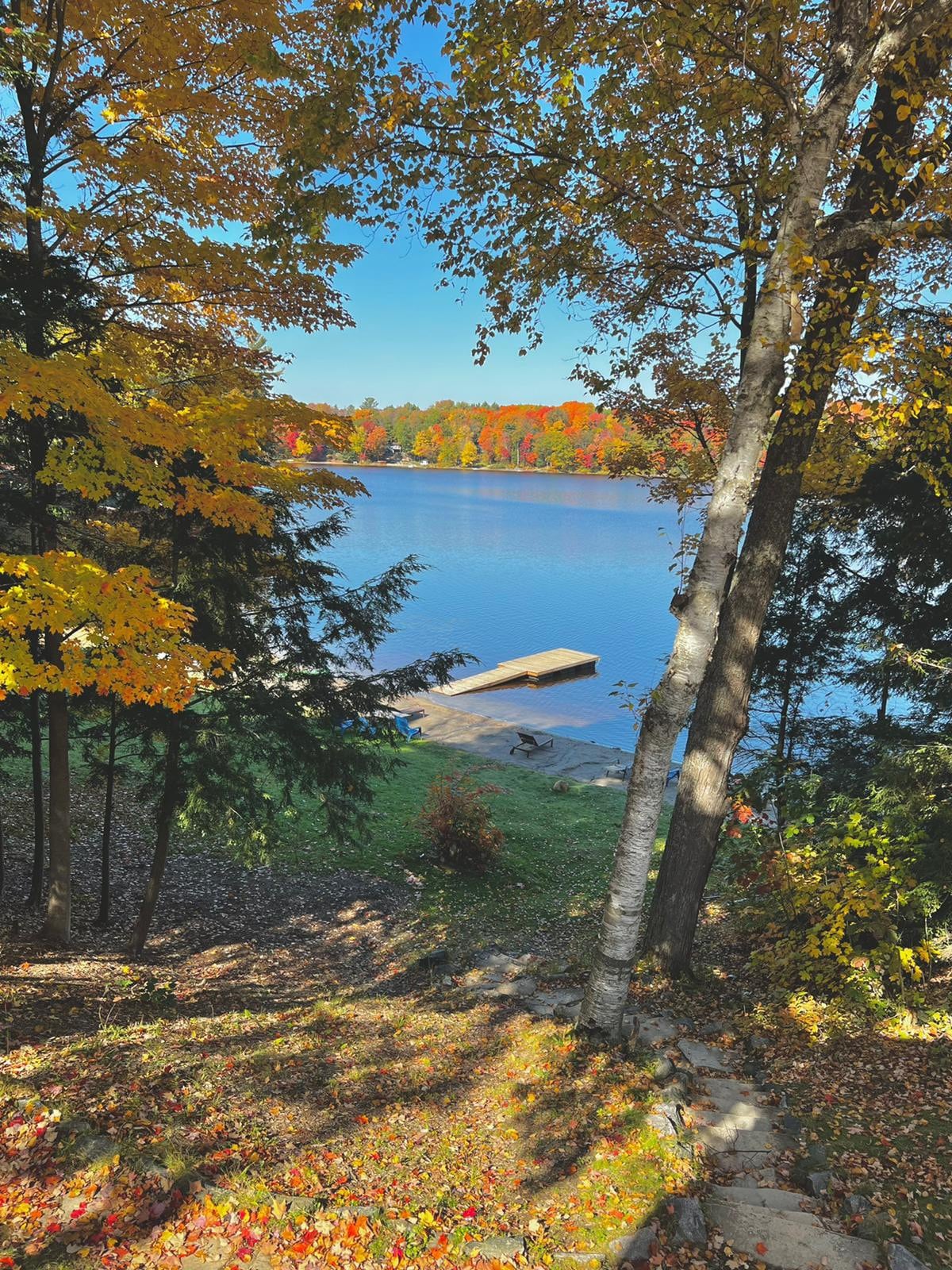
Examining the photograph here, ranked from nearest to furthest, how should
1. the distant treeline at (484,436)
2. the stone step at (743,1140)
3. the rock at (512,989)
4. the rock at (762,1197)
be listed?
the rock at (762,1197), the stone step at (743,1140), the rock at (512,989), the distant treeline at (484,436)

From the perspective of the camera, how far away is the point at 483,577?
4678 cm

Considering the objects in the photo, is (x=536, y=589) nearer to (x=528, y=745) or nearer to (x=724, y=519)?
(x=528, y=745)

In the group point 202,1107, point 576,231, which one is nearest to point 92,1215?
point 202,1107

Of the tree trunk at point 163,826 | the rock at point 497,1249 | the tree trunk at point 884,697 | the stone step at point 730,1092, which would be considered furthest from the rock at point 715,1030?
the tree trunk at point 163,826

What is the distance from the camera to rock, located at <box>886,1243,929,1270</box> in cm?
308

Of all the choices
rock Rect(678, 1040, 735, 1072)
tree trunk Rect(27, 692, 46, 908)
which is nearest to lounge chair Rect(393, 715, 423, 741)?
tree trunk Rect(27, 692, 46, 908)

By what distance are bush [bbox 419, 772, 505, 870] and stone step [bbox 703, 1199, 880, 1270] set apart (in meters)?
8.10

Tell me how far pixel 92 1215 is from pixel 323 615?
6482mm

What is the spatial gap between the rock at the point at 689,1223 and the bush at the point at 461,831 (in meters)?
8.11

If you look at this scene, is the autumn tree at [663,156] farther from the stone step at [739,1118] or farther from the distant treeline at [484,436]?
the distant treeline at [484,436]

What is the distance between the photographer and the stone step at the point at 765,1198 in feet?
11.8

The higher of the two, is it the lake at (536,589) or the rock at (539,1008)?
the rock at (539,1008)

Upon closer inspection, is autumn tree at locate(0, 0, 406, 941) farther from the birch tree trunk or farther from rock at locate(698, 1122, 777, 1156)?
rock at locate(698, 1122, 777, 1156)

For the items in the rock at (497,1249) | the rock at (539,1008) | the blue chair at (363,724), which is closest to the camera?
the rock at (497,1249)
